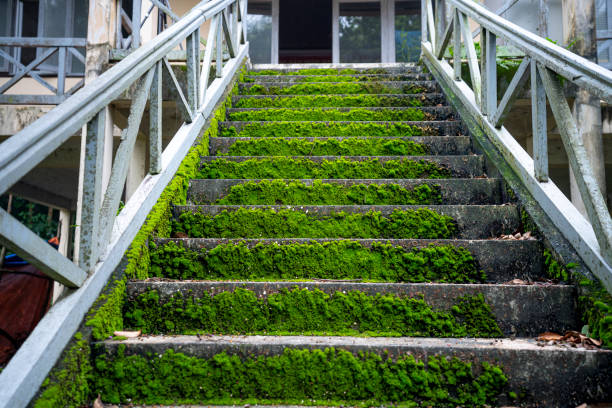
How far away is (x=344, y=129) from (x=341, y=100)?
63cm

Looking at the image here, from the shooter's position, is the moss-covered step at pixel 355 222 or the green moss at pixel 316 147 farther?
the green moss at pixel 316 147

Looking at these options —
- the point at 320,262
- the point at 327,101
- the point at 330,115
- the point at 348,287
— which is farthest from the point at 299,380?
the point at 327,101

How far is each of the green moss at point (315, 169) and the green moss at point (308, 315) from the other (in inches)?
46.8

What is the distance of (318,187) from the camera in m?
2.55

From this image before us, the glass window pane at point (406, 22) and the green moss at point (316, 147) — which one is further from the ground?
the glass window pane at point (406, 22)

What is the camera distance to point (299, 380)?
1483 mm

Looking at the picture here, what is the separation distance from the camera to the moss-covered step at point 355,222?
2260 mm

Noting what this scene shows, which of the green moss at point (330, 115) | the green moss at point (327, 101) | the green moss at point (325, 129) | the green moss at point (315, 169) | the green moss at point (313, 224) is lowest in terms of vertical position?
the green moss at point (313, 224)

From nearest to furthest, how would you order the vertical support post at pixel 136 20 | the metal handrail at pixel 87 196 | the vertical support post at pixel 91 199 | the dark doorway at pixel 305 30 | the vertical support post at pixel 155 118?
the metal handrail at pixel 87 196 < the vertical support post at pixel 91 199 < the vertical support post at pixel 155 118 < the vertical support post at pixel 136 20 < the dark doorway at pixel 305 30

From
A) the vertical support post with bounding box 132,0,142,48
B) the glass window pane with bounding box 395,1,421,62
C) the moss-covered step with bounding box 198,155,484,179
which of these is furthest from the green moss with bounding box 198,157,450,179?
the glass window pane with bounding box 395,1,421,62

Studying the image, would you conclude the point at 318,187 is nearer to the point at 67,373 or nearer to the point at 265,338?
the point at 265,338

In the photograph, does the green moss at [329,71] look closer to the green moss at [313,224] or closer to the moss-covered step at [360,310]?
the green moss at [313,224]

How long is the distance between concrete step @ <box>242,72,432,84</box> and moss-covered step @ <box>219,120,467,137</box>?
1242 millimetres

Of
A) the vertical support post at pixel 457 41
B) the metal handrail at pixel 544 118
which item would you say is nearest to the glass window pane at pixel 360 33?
the vertical support post at pixel 457 41
